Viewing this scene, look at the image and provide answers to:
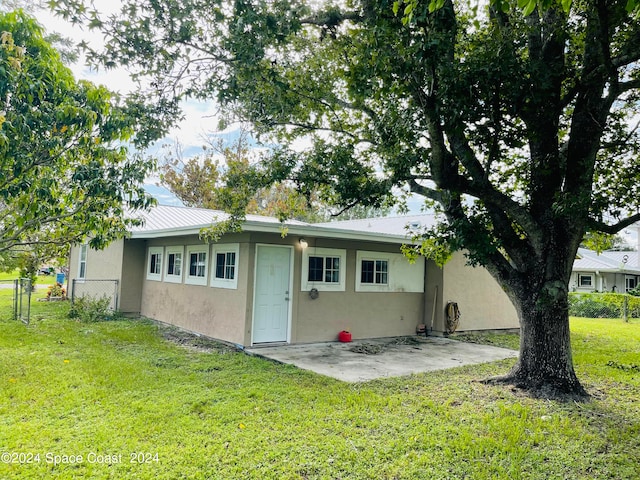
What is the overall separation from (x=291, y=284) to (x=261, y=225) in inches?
62.0

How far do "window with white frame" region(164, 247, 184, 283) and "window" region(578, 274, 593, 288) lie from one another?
2227 cm

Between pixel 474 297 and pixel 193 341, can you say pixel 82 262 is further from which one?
pixel 474 297

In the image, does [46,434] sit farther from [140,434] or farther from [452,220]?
[452,220]

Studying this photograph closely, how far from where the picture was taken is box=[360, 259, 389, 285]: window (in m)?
9.85

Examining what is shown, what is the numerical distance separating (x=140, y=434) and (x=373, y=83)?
169 inches

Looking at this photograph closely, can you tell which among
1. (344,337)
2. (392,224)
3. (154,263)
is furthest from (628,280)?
(154,263)

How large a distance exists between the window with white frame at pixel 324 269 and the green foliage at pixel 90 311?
571 centimetres

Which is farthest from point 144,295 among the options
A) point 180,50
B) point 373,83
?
point 373,83

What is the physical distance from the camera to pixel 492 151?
551 centimetres

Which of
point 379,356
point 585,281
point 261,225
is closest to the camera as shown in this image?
point 261,225

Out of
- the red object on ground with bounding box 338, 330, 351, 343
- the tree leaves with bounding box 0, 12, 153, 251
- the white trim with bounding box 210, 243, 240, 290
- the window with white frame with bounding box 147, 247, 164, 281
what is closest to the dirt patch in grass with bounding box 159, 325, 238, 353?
the white trim with bounding box 210, 243, 240, 290

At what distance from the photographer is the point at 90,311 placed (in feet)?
36.0

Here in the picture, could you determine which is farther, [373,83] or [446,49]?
[373,83]

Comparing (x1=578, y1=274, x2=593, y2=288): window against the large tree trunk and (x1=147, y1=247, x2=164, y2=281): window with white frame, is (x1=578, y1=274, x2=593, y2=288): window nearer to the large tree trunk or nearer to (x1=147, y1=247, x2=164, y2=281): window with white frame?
the large tree trunk
